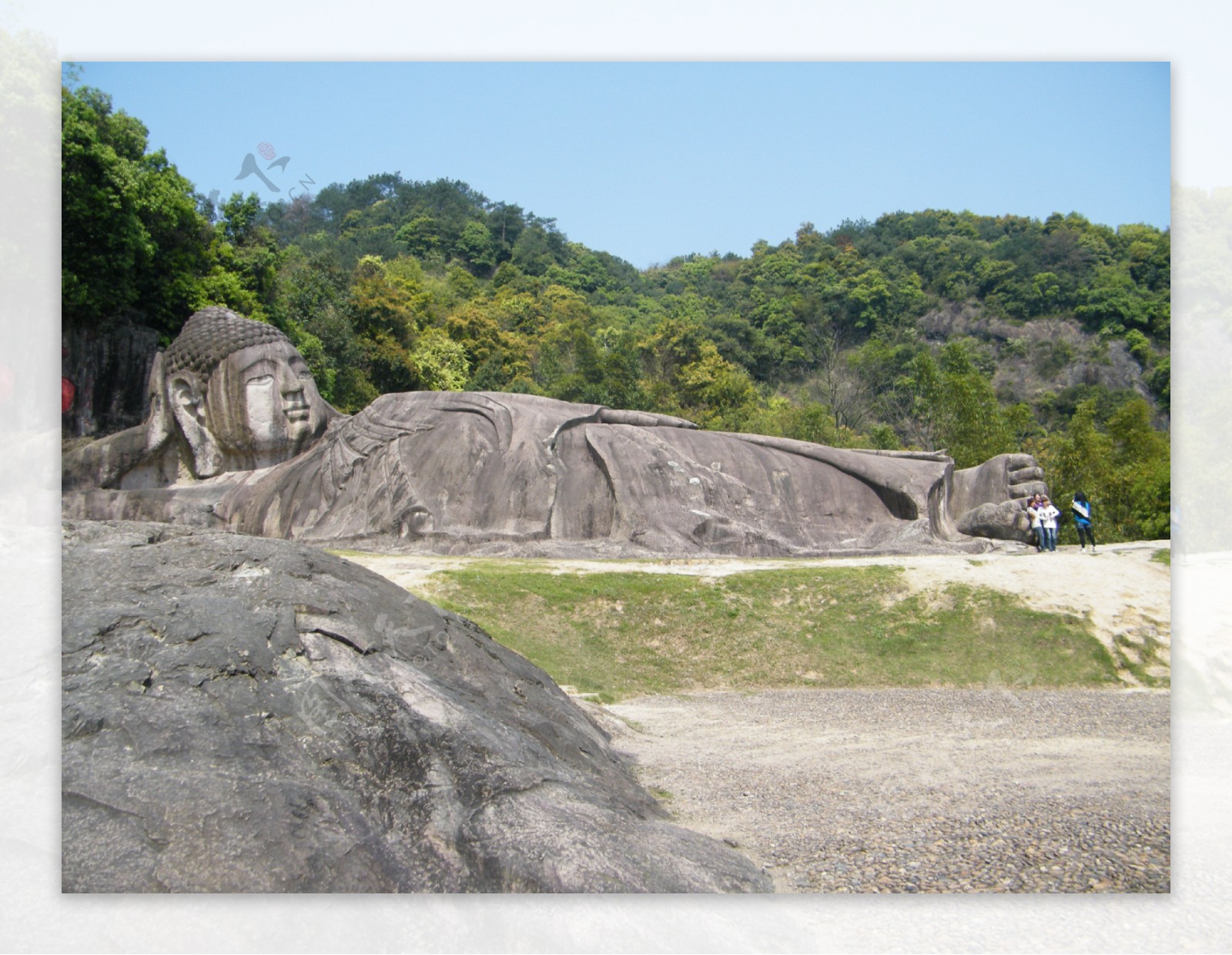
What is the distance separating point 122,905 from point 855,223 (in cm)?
5005

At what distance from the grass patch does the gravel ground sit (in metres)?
0.97

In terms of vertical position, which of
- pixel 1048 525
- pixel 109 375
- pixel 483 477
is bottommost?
pixel 1048 525

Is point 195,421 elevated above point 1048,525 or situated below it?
above

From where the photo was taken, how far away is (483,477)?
13820mm

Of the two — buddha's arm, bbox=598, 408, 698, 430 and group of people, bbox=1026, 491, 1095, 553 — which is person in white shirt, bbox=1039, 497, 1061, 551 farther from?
buddha's arm, bbox=598, 408, 698, 430

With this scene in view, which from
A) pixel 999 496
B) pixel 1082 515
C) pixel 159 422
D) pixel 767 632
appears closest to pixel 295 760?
pixel 767 632

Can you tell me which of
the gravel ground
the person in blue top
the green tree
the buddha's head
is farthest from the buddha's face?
the person in blue top

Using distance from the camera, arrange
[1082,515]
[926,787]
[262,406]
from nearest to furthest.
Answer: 1. [926,787]
2. [1082,515]
3. [262,406]

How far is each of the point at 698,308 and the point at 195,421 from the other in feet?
119

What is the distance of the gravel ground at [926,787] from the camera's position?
4.31 metres

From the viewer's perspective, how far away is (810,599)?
1112 cm

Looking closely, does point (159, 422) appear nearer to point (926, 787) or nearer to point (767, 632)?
point (767, 632)

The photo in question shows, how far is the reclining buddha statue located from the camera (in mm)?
13523

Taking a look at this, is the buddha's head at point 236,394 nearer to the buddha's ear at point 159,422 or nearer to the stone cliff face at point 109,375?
the buddha's ear at point 159,422
